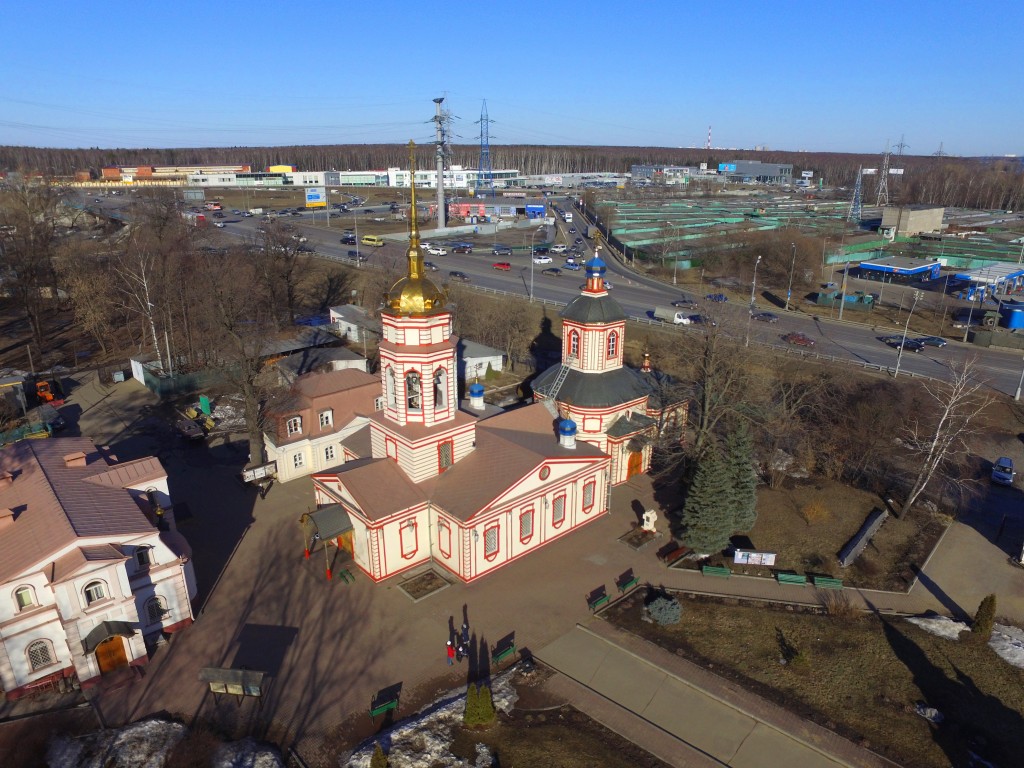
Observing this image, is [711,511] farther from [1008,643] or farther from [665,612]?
[1008,643]

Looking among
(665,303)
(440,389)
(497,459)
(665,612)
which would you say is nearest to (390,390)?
(440,389)

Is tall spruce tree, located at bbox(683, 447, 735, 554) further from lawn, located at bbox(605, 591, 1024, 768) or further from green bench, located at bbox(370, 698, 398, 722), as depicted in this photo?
green bench, located at bbox(370, 698, 398, 722)

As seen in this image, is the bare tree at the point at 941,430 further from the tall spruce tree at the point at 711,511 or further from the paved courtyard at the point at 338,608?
the tall spruce tree at the point at 711,511

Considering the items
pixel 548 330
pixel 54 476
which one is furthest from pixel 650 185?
pixel 54 476

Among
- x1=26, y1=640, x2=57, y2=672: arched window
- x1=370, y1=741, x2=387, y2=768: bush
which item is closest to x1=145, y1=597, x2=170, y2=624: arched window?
x1=26, y1=640, x2=57, y2=672: arched window

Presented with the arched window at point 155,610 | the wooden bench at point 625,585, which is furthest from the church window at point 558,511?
the arched window at point 155,610
